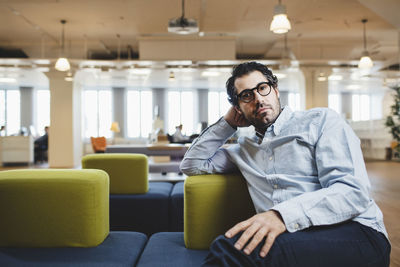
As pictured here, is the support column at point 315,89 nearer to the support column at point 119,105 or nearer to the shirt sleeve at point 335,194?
the support column at point 119,105

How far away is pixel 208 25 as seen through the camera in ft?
25.9

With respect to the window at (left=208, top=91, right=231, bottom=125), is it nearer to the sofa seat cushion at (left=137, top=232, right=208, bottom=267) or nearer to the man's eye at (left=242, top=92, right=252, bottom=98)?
the sofa seat cushion at (left=137, top=232, right=208, bottom=267)

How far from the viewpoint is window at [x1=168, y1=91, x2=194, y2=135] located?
693 inches

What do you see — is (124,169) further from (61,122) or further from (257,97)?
(61,122)

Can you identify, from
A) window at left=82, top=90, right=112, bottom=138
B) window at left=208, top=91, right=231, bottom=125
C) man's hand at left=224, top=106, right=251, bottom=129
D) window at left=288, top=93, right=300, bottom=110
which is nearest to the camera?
man's hand at left=224, top=106, right=251, bottom=129

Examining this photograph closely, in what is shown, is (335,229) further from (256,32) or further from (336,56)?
(336,56)

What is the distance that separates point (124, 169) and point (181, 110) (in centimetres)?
1499

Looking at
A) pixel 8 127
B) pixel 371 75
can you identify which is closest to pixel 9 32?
pixel 8 127

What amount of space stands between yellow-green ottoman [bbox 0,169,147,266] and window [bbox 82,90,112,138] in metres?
16.1

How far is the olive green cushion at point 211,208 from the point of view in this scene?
5.20 feet

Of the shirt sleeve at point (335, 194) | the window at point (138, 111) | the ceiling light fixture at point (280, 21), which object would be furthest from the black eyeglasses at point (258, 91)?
the window at point (138, 111)

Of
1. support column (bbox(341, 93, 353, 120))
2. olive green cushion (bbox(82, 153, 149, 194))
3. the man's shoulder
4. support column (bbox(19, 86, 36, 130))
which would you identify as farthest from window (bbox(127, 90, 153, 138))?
the man's shoulder

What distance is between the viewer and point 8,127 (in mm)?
16266

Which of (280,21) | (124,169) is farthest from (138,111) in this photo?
(124,169)
